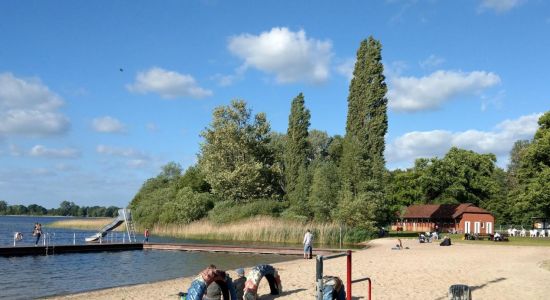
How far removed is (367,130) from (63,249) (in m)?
30.2

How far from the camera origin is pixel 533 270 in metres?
22.3

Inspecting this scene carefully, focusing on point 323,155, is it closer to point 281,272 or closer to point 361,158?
point 361,158

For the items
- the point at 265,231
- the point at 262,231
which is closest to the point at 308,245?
the point at 265,231

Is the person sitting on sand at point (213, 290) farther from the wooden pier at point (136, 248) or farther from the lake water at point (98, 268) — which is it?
the wooden pier at point (136, 248)

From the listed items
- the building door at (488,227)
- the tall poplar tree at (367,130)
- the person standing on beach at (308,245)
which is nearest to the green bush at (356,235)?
the tall poplar tree at (367,130)

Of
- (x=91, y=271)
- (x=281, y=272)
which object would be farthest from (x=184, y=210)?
(x=281, y=272)

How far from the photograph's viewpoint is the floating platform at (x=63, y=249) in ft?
112

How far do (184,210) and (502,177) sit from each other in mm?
67659

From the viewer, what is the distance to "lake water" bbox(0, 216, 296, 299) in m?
21.7

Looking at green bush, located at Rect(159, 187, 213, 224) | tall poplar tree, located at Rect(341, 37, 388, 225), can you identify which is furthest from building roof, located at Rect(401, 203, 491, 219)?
green bush, located at Rect(159, 187, 213, 224)

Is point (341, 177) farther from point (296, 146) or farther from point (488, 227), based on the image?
point (488, 227)

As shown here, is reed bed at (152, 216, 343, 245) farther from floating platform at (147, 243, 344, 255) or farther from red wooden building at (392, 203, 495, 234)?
red wooden building at (392, 203, 495, 234)

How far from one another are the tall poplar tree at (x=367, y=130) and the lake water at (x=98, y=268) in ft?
63.4

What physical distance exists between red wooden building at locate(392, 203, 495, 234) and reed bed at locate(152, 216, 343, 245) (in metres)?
28.9
